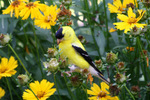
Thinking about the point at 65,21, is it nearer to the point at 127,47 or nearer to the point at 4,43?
the point at 4,43

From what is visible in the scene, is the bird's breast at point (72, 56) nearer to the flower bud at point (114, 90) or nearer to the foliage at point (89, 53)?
the foliage at point (89, 53)

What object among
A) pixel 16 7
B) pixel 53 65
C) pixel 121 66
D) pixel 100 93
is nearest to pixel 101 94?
pixel 100 93

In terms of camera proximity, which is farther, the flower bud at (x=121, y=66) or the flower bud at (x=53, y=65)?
the flower bud at (x=121, y=66)

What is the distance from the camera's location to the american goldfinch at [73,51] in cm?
99

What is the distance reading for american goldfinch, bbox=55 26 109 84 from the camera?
38.9 inches

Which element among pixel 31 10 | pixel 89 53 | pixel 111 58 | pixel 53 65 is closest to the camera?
pixel 53 65

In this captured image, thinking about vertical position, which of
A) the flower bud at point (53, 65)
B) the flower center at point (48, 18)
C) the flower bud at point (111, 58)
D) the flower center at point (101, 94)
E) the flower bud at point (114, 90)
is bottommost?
the flower center at point (101, 94)

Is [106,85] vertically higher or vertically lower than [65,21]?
lower

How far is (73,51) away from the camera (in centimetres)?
100

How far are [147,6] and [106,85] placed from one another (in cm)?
35

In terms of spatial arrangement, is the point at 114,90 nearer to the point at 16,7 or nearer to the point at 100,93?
the point at 100,93

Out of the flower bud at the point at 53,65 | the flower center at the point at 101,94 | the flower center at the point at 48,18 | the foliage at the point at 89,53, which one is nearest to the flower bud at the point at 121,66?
the foliage at the point at 89,53

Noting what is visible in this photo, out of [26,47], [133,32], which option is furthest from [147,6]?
[26,47]

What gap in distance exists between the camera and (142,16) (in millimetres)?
1037
